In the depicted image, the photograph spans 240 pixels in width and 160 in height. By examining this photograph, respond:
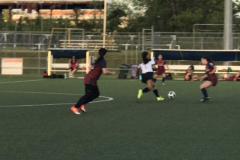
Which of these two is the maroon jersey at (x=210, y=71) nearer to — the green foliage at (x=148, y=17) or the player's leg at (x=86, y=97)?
the player's leg at (x=86, y=97)

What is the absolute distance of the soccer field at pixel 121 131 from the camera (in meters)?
6.97

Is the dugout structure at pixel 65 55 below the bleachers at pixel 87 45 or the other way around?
below

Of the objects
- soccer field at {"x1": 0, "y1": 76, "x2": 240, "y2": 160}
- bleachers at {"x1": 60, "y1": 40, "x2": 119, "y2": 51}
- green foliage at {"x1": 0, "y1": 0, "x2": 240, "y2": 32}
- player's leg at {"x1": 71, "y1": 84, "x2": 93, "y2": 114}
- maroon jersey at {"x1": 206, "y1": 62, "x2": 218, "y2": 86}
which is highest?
green foliage at {"x1": 0, "y1": 0, "x2": 240, "y2": 32}

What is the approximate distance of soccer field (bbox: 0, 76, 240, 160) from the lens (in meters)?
6.97

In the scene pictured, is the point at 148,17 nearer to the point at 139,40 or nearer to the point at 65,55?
the point at 139,40

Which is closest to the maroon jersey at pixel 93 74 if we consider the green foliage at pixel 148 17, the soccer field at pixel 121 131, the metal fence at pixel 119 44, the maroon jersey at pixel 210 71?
the soccer field at pixel 121 131

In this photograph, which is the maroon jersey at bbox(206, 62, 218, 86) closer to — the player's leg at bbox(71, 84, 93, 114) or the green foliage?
the player's leg at bbox(71, 84, 93, 114)

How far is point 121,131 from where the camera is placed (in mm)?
8969

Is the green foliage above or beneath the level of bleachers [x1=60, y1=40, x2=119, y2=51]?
above

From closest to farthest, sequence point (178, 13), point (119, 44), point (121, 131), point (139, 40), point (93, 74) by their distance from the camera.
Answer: point (121, 131) → point (93, 74) → point (139, 40) → point (119, 44) → point (178, 13)

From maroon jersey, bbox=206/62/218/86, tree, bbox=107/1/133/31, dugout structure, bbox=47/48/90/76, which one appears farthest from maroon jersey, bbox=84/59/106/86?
tree, bbox=107/1/133/31

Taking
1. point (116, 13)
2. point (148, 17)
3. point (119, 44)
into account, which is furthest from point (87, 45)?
point (116, 13)

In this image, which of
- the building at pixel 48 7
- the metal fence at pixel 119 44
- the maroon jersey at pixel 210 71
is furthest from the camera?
the building at pixel 48 7

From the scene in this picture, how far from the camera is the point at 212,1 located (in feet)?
159
